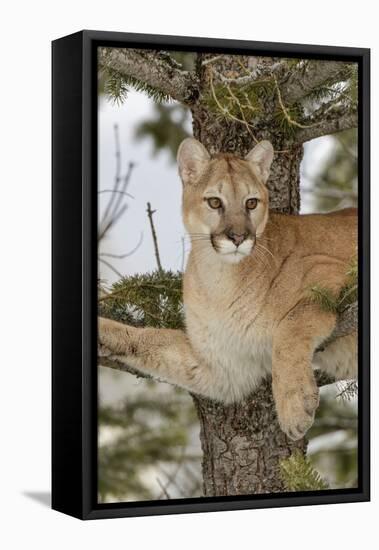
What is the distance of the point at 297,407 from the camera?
5180 mm

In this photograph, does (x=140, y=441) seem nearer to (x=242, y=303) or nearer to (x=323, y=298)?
(x=242, y=303)

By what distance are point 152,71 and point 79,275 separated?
88cm

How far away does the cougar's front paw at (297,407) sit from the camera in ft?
16.9

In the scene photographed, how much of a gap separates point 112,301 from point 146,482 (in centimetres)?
73

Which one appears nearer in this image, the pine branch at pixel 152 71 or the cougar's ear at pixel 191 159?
the pine branch at pixel 152 71

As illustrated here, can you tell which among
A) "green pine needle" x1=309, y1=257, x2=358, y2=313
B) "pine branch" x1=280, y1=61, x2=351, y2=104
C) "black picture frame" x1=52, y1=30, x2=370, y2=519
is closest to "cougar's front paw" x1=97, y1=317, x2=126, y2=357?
"black picture frame" x1=52, y1=30, x2=370, y2=519

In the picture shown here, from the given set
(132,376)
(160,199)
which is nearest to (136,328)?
(132,376)

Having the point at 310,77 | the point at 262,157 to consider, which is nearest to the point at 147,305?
the point at 262,157

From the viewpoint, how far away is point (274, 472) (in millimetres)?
5402

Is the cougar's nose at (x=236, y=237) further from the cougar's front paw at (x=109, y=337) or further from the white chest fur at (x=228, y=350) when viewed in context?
the cougar's front paw at (x=109, y=337)

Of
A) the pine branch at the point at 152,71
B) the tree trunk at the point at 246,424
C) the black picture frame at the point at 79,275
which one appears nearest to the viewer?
the black picture frame at the point at 79,275

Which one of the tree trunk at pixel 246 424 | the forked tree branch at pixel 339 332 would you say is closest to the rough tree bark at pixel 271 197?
the tree trunk at pixel 246 424

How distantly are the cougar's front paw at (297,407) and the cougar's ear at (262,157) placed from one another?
0.87 metres

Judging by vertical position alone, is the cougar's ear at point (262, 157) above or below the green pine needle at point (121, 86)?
below
